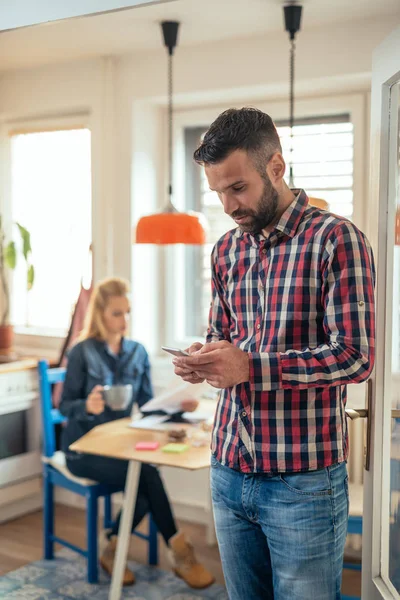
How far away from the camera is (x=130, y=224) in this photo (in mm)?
3709

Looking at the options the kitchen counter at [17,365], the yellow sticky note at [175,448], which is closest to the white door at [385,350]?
the yellow sticky note at [175,448]

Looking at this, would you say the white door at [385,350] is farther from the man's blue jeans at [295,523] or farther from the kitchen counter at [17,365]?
the kitchen counter at [17,365]

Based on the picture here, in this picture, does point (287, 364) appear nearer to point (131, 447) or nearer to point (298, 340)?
point (298, 340)

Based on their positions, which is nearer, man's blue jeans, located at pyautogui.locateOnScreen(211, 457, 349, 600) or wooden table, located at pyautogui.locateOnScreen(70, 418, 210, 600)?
man's blue jeans, located at pyautogui.locateOnScreen(211, 457, 349, 600)

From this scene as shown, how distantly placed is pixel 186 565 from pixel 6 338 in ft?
5.29

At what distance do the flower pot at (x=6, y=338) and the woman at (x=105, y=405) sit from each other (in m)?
0.89

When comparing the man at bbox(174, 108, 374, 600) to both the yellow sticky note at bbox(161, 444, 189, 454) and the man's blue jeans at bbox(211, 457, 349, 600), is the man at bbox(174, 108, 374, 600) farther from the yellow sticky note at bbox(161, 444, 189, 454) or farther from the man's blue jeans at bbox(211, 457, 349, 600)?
the yellow sticky note at bbox(161, 444, 189, 454)

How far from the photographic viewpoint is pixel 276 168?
1.44 meters

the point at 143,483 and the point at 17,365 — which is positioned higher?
the point at 17,365

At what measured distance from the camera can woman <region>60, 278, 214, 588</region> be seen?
298cm

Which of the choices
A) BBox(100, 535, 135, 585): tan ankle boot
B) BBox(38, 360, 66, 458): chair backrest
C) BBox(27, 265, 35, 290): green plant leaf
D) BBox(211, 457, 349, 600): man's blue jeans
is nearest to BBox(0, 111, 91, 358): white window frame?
BBox(27, 265, 35, 290): green plant leaf

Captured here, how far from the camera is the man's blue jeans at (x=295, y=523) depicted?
54.5 inches

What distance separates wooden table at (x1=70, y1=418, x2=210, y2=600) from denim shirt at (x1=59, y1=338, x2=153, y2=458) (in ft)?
0.60

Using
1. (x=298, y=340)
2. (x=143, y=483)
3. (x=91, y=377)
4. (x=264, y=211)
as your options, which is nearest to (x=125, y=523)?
(x=143, y=483)
